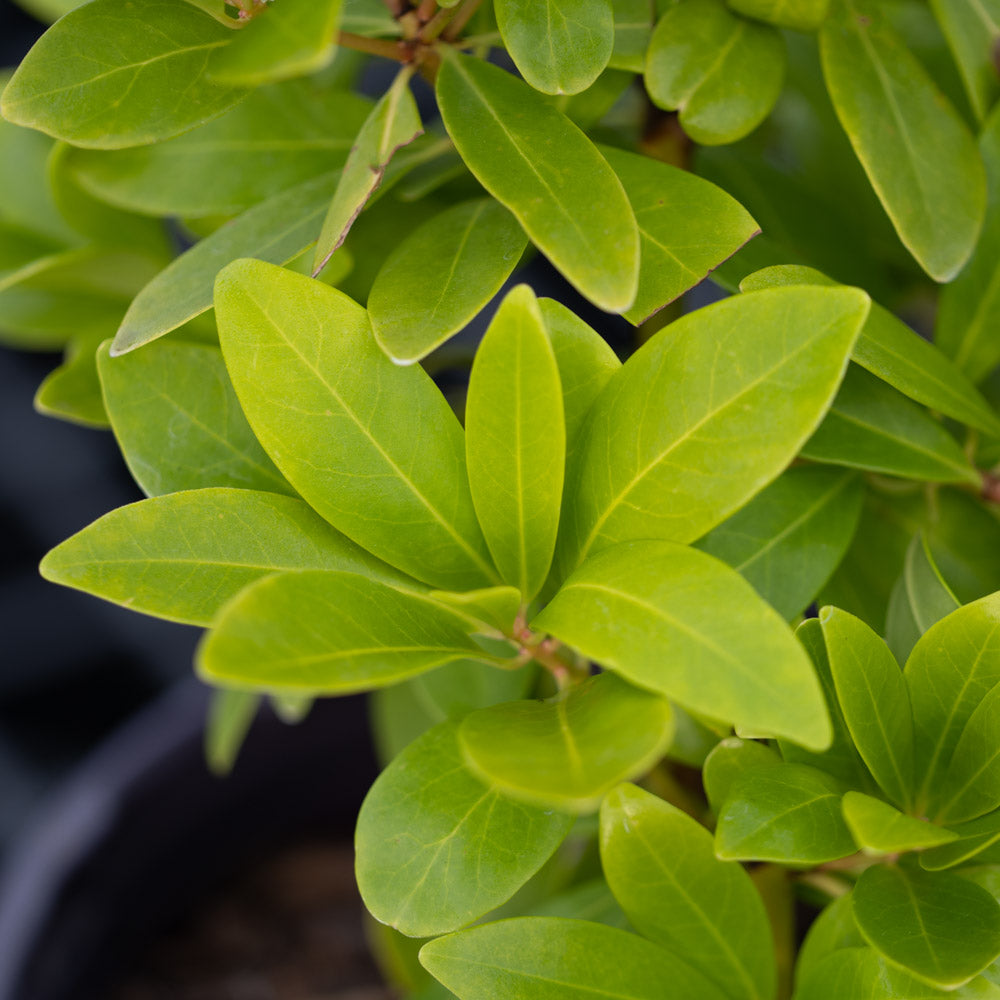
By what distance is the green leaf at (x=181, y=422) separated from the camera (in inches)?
21.0

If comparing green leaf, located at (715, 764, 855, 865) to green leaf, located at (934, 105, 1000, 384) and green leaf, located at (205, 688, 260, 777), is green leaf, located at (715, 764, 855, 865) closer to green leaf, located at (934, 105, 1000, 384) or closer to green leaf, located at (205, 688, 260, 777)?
green leaf, located at (934, 105, 1000, 384)

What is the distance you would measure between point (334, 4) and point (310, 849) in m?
1.15

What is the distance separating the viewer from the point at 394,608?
1.50ft

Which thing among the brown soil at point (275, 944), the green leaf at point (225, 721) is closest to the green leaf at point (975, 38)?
the green leaf at point (225, 721)

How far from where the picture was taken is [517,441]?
0.46 metres

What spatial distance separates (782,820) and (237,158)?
0.47 m

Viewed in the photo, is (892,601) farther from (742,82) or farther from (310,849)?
(310,849)

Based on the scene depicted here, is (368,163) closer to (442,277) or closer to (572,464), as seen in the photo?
(442,277)

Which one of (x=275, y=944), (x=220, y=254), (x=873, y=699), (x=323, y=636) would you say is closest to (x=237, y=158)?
(x=220, y=254)

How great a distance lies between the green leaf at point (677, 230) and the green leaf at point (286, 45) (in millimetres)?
167

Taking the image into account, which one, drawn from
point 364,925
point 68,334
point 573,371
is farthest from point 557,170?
point 364,925

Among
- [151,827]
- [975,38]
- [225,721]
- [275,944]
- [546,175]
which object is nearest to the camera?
[546,175]

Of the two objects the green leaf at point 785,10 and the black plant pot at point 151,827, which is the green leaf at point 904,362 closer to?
the green leaf at point 785,10

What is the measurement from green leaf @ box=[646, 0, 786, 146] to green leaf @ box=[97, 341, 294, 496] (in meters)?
0.26
